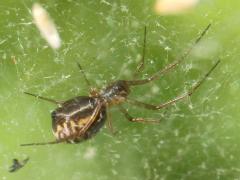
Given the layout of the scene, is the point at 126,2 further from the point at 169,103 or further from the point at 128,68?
the point at 169,103

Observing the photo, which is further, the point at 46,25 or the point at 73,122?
the point at 46,25

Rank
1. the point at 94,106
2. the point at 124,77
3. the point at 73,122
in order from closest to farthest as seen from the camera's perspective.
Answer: the point at 73,122 → the point at 94,106 → the point at 124,77

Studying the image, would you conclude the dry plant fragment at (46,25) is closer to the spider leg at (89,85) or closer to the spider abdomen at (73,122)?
the spider leg at (89,85)

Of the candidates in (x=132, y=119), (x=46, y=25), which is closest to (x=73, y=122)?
(x=132, y=119)

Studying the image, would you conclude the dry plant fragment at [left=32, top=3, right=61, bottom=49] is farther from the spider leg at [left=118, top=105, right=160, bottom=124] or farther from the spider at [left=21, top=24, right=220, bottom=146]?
the spider leg at [left=118, top=105, right=160, bottom=124]

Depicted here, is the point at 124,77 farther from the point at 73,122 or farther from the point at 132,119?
the point at 73,122

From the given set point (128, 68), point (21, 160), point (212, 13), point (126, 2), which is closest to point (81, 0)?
point (126, 2)

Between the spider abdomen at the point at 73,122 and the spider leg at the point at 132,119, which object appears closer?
the spider abdomen at the point at 73,122

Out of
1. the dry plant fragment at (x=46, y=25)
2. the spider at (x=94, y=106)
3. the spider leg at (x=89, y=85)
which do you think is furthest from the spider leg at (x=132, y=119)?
the dry plant fragment at (x=46, y=25)
